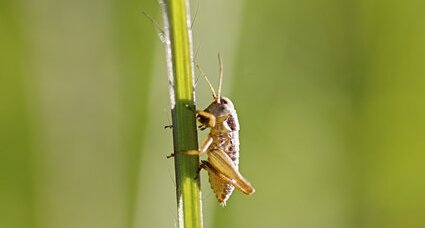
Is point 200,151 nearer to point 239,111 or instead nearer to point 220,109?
point 220,109

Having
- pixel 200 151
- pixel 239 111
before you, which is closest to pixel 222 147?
pixel 200 151

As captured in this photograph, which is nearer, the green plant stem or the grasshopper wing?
the green plant stem

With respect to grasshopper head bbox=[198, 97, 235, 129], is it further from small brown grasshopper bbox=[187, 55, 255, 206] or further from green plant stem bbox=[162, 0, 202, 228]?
green plant stem bbox=[162, 0, 202, 228]

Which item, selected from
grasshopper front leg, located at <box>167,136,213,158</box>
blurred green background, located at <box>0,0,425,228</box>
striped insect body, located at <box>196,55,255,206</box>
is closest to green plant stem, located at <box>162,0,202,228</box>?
grasshopper front leg, located at <box>167,136,213,158</box>

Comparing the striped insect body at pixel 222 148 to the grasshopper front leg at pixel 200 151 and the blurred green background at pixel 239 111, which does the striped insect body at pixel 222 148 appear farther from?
the blurred green background at pixel 239 111

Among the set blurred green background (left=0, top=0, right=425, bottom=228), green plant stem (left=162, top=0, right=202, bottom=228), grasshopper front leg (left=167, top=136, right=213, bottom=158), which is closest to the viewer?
green plant stem (left=162, top=0, right=202, bottom=228)

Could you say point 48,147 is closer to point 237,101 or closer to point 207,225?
point 207,225

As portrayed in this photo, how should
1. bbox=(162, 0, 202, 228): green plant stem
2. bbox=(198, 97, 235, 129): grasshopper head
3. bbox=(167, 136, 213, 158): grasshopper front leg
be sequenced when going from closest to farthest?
1. bbox=(162, 0, 202, 228): green plant stem
2. bbox=(167, 136, 213, 158): grasshopper front leg
3. bbox=(198, 97, 235, 129): grasshopper head
